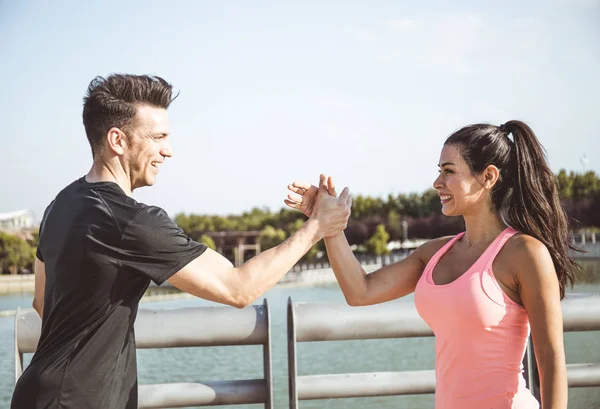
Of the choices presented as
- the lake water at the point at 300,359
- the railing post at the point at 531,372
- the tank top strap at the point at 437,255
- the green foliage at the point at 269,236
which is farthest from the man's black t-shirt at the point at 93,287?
the green foliage at the point at 269,236

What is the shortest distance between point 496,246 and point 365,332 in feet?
3.90

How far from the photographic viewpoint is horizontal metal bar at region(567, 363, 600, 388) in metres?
3.66

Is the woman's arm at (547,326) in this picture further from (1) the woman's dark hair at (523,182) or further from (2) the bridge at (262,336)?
(2) the bridge at (262,336)

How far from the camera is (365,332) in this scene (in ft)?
11.6

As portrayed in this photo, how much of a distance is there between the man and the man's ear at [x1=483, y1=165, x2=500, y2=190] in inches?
35.1

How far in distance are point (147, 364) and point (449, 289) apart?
1378cm

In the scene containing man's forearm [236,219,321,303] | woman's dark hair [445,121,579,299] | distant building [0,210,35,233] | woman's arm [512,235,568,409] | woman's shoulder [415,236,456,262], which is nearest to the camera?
woman's arm [512,235,568,409]

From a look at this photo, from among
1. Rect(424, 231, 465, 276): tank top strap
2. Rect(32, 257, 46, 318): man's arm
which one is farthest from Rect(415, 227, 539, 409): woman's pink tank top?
Rect(32, 257, 46, 318): man's arm

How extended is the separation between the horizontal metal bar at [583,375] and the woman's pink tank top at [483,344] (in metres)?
1.38

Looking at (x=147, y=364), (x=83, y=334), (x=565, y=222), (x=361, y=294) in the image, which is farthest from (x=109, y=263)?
(x=147, y=364)

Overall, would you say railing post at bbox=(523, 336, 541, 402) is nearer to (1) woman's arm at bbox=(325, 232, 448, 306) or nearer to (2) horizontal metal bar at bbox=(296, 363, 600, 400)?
(2) horizontal metal bar at bbox=(296, 363, 600, 400)

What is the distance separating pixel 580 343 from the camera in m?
15.0

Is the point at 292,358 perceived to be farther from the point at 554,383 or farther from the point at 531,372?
the point at 554,383

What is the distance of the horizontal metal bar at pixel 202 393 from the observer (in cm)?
343
